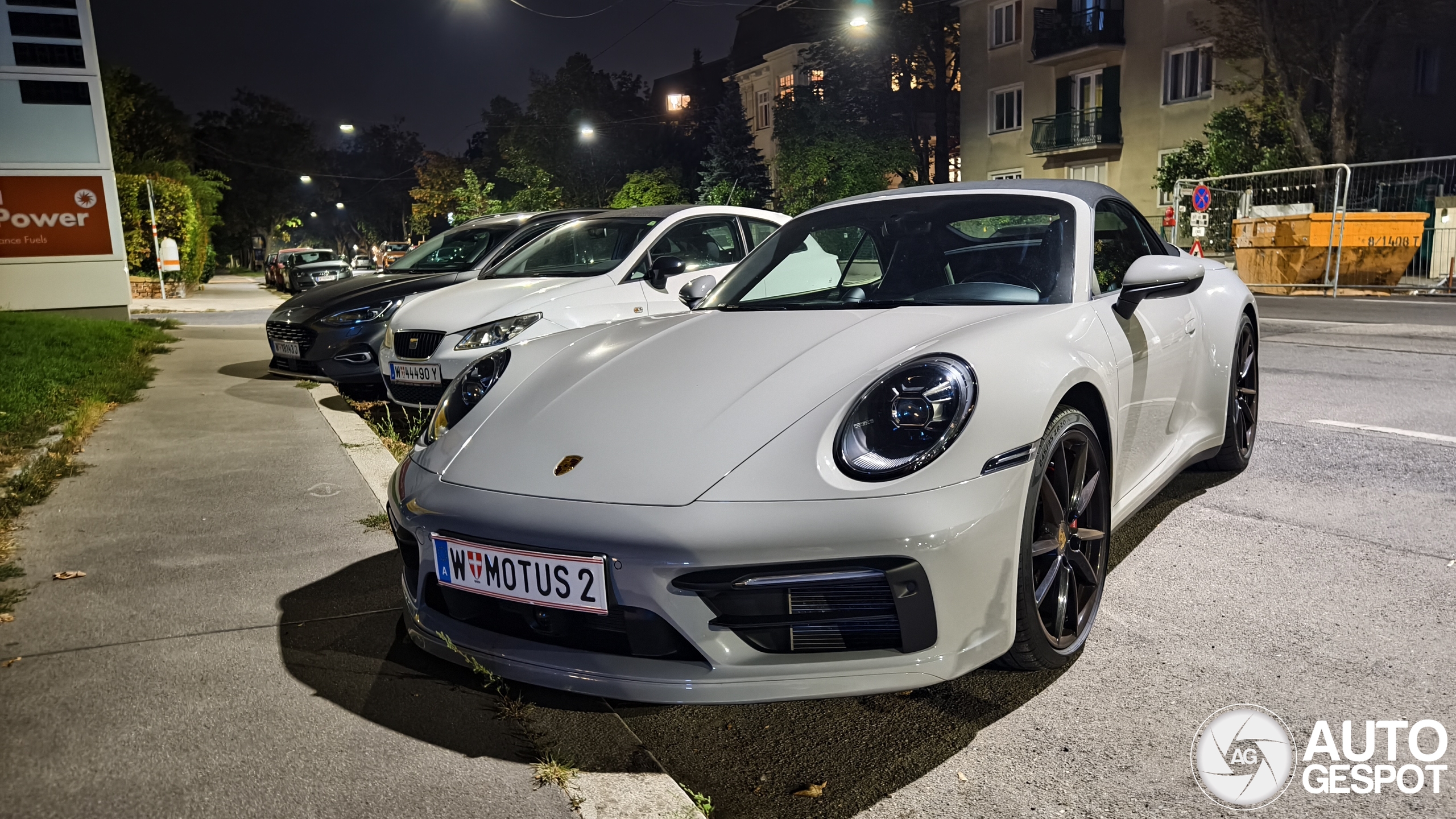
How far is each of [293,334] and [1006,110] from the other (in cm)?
3091

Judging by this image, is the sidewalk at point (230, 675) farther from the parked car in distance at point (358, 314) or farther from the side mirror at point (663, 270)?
the parked car in distance at point (358, 314)

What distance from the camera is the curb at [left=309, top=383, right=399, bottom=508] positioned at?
208 inches

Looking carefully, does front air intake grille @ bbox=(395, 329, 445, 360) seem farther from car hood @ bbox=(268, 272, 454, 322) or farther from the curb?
car hood @ bbox=(268, 272, 454, 322)

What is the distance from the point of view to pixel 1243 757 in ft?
7.95

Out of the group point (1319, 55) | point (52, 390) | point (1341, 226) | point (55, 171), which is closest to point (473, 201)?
point (55, 171)

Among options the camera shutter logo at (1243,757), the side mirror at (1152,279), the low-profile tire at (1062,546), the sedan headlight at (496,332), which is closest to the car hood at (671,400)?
the low-profile tire at (1062,546)

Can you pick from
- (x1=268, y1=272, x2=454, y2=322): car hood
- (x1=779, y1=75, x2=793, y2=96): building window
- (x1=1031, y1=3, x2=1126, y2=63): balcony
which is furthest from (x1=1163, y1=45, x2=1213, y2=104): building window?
(x1=268, y1=272, x2=454, y2=322): car hood

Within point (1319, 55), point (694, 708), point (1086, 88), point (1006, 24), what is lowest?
point (694, 708)

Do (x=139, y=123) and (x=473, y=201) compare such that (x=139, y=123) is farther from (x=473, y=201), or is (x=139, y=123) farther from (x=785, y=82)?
(x=785, y=82)

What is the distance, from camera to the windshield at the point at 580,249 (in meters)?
7.51

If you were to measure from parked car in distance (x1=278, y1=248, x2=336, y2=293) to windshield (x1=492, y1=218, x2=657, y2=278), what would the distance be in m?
22.1

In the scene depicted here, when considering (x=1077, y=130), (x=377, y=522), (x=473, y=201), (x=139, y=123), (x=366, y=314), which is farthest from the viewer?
(x=473, y=201)

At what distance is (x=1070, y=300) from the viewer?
3.19 metres

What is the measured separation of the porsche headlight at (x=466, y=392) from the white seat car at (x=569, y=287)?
245 centimetres
